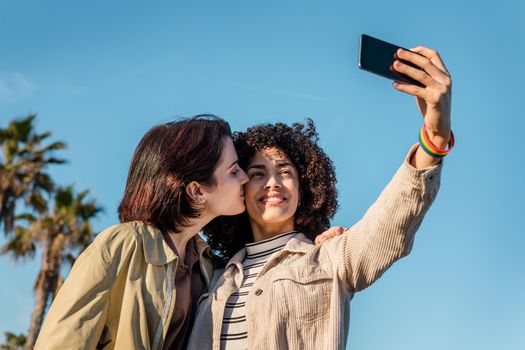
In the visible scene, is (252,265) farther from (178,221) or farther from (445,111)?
(445,111)

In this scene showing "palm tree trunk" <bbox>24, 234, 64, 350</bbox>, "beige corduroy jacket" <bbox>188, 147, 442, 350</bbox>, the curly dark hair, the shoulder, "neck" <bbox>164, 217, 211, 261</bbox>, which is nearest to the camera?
"beige corduroy jacket" <bbox>188, 147, 442, 350</bbox>

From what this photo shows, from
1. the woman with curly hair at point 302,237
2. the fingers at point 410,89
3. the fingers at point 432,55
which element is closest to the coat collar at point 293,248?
the woman with curly hair at point 302,237

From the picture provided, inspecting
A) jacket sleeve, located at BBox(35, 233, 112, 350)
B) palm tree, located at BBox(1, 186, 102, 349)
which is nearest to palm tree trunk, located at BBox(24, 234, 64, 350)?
palm tree, located at BBox(1, 186, 102, 349)

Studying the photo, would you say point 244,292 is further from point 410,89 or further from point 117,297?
point 410,89

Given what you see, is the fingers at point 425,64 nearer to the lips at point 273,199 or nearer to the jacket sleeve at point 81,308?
the lips at point 273,199

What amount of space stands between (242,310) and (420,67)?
1.75 m

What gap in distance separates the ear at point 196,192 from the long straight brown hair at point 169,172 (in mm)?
26

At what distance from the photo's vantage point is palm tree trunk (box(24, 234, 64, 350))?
21094mm

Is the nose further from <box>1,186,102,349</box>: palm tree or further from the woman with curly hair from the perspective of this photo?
<box>1,186,102,349</box>: palm tree

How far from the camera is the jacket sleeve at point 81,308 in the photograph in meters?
3.87

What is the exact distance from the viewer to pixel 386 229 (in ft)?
12.2

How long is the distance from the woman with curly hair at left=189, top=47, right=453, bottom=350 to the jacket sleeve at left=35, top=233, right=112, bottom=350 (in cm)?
63

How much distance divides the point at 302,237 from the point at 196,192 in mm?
739

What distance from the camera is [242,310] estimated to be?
14.1ft
